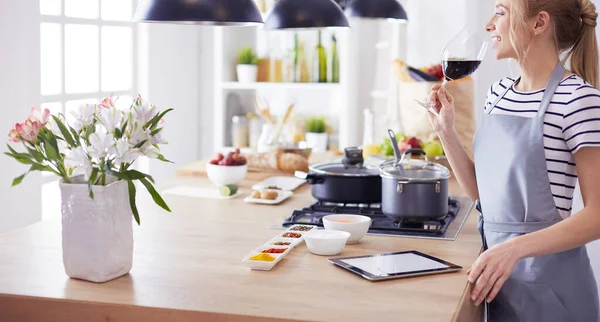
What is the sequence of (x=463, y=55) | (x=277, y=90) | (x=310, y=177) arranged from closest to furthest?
(x=463, y=55)
(x=310, y=177)
(x=277, y=90)

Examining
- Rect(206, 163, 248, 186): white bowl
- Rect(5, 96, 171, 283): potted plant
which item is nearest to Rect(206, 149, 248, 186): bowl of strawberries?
Rect(206, 163, 248, 186): white bowl

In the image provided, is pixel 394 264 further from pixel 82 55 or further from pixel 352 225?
pixel 82 55

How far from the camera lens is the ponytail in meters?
2.24

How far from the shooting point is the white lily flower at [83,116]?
1914 millimetres

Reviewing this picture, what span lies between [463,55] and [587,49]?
1.12 ft

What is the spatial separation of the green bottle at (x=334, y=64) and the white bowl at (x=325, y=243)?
3433mm

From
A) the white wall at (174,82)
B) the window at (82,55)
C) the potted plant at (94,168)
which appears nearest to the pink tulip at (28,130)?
the potted plant at (94,168)

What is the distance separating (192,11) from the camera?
2133mm

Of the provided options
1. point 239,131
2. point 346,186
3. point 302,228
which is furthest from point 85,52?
point 302,228

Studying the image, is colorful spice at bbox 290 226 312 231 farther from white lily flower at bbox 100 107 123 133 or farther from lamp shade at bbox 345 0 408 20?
lamp shade at bbox 345 0 408 20

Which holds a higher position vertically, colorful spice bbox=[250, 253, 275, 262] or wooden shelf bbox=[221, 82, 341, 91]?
wooden shelf bbox=[221, 82, 341, 91]

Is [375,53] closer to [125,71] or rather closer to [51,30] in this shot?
[125,71]

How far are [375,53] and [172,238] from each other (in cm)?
357

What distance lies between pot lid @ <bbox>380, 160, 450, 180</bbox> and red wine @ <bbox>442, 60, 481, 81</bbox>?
351 millimetres
